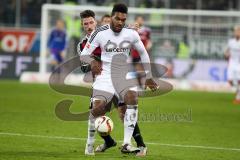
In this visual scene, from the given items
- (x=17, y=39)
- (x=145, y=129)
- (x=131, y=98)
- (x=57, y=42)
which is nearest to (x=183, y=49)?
(x=57, y=42)

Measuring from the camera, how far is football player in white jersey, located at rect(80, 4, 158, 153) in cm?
1134

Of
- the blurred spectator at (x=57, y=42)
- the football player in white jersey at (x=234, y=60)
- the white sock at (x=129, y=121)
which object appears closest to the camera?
the white sock at (x=129, y=121)

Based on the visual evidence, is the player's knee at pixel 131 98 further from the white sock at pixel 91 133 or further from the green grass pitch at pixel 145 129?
the green grass pitch at pixel 145 129

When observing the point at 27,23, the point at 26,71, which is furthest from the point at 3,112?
the point at 27,23

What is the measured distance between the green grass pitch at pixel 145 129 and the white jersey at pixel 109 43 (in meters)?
1.51

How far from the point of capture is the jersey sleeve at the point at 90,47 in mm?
11358

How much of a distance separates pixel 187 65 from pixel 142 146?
1850 centimetres

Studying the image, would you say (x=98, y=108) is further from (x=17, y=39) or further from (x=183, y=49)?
(x=17, y=39)

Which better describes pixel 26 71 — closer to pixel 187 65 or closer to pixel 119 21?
pixel 187 65

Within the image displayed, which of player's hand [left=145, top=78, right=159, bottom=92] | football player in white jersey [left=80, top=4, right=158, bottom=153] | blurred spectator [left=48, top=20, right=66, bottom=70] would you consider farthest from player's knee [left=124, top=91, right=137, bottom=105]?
blurred spectator [left=48, top=20, right=66, bottom=70]

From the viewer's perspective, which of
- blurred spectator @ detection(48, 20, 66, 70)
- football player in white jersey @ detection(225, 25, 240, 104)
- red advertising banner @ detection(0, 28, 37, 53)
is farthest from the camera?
red advertising banner @ detection(0, 28, 37, 53)

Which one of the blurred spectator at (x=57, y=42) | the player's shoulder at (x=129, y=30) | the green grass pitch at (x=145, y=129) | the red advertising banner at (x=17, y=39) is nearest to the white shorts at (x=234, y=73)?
the green grass pitch at (x=145, y=129)

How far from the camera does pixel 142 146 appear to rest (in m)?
11.5

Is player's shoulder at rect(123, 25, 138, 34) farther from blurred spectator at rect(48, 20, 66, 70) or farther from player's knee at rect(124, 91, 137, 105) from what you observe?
blurred spectator at rect(48, 20, 66, 70)
